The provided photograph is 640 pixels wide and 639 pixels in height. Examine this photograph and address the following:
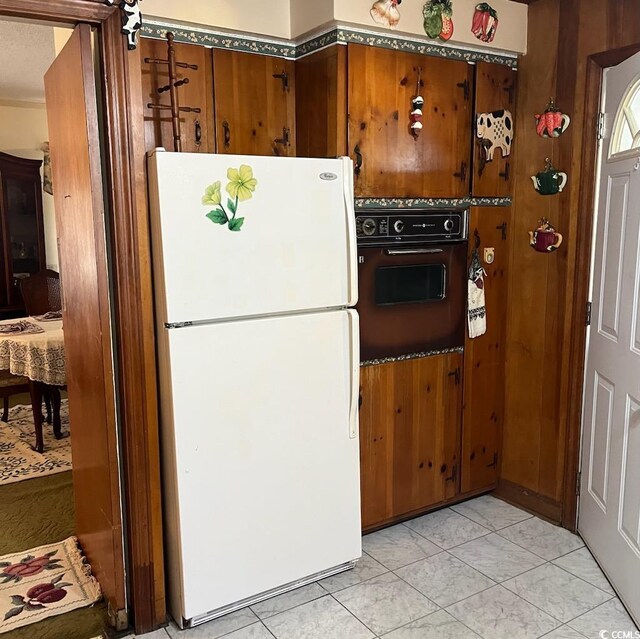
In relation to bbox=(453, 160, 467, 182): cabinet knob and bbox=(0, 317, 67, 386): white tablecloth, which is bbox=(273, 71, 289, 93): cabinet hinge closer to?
bbox=(453, 160, 467, 182): cabinet knob

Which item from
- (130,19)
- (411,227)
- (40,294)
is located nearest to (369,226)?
(411,227)

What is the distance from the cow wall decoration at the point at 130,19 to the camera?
2061mm

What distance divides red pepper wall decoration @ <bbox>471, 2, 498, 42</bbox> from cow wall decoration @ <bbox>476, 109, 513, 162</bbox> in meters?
0.33

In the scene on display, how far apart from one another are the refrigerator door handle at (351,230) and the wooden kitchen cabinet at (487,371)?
810 millimetres

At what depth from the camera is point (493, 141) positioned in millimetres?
3045

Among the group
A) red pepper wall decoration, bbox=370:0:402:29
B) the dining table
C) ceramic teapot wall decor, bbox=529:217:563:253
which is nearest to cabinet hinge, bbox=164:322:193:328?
red pepper wall decoration, bbox=370:0:402:29

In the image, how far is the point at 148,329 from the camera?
2.25m

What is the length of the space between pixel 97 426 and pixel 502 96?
2.30 meters

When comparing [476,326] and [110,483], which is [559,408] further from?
[110,483]

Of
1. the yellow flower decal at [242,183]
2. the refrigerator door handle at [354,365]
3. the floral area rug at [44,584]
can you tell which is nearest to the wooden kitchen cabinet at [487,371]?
the refrigerator door handle at [354,365]

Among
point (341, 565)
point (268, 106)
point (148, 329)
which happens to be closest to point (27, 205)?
point (268, 106)

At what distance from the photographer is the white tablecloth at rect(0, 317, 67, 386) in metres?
3.83

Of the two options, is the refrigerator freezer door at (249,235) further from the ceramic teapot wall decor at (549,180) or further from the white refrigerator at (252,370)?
the ceramic teapot wall decor at (549,180)

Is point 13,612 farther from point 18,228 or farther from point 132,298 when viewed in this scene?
point 18,228
